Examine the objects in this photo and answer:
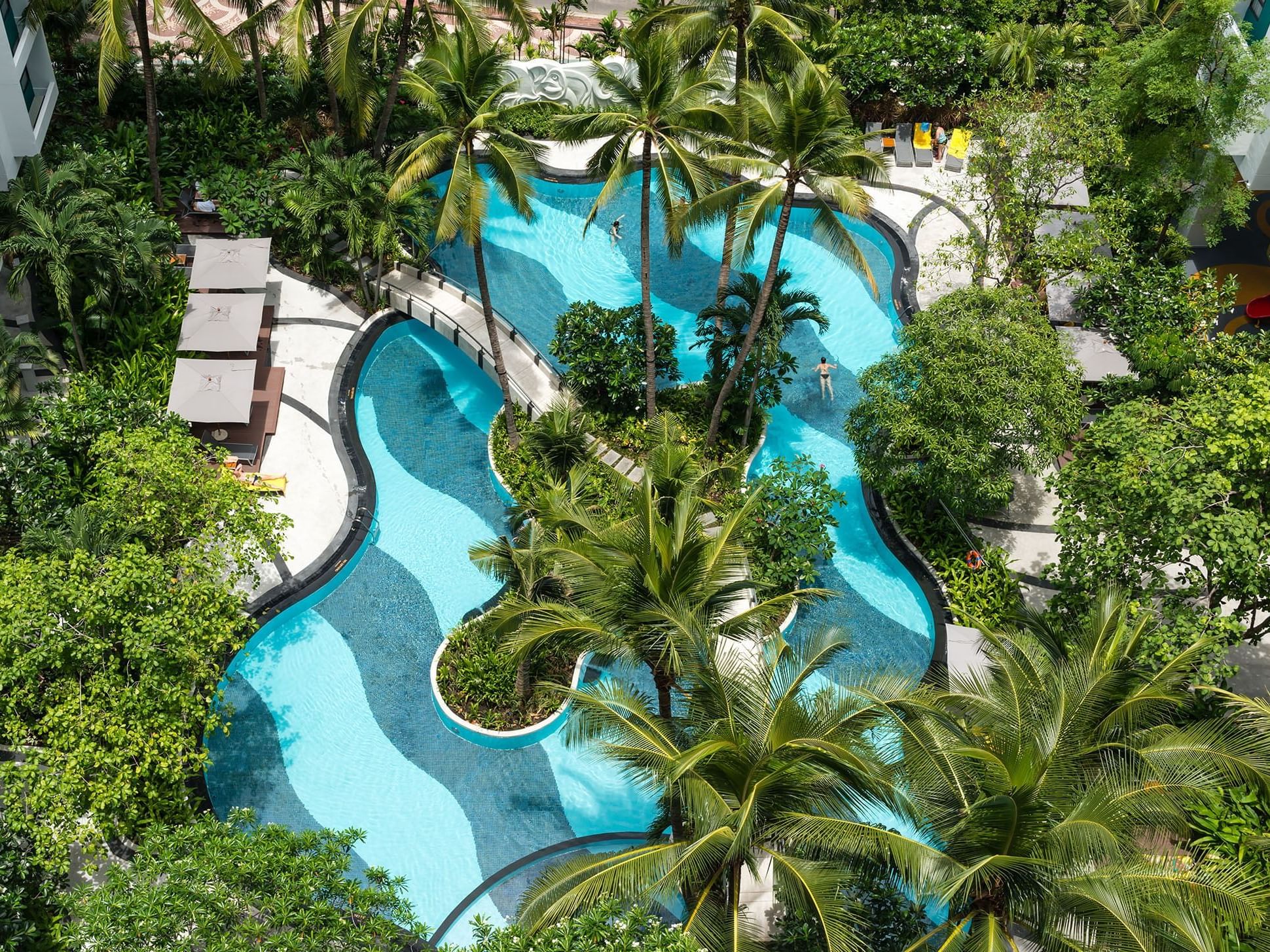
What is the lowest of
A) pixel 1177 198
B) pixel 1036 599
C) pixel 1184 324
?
pixel 1036 599

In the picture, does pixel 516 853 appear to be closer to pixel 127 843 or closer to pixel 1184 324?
pixel 127 843

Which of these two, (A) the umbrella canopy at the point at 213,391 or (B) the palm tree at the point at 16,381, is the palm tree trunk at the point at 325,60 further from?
(B) the palm tree at the point at 16,381

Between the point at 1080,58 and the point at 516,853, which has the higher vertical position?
the point at 1080,58

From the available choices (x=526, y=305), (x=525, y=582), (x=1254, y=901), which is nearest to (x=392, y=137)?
(x=526, y=305)

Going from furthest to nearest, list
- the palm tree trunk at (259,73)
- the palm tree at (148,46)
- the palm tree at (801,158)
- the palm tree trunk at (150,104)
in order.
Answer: the palm tree trunk at (259,73) < the palm tree trunk at (150,104) < the palm tree at (148,46) < the palm tree at (801,158)

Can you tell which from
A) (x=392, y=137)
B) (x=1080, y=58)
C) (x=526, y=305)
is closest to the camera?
(x=526, y=305)

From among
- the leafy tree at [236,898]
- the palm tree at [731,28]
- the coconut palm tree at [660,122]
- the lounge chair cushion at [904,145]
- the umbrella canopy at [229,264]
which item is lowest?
the leafy tree at [236,898]

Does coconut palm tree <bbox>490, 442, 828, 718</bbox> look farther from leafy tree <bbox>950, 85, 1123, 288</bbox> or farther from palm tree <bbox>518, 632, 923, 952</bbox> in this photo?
leafy tree <bbox>950, 85, 1123, 288</bbox>

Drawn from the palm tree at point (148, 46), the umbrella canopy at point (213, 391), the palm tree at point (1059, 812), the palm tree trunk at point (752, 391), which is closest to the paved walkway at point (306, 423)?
the umbrella canopy at point (213, 391)

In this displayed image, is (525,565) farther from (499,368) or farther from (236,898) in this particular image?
(236,898)
